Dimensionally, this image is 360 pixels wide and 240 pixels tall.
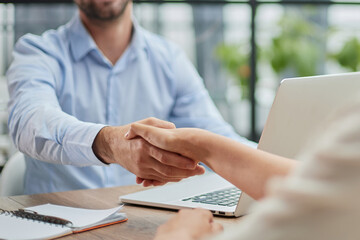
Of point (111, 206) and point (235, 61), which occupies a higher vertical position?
point (111, 206)

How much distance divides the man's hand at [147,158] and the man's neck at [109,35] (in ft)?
2.95

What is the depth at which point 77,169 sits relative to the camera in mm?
1895

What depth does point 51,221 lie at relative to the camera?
986 mm

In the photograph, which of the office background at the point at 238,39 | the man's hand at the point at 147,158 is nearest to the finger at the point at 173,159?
the man's hand at the point at 147,158

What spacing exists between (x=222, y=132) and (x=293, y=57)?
2.61m

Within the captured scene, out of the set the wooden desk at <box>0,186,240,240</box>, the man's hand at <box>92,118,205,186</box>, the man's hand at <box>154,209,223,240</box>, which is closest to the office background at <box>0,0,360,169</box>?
the wooden desk at <box>0,186,240,240</box>

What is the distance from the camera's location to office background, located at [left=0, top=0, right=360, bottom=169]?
2555mm

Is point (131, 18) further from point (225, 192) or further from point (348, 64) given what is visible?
point (348, 64)

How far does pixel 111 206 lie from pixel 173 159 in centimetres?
28

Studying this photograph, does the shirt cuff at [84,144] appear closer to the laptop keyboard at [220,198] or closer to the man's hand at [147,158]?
the man's hand at [147,158]

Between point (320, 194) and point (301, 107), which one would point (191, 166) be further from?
point (320, 194)

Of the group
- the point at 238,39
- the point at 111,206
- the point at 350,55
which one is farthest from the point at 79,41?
the point at 350,55

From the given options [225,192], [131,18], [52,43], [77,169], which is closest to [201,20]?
[131,18]

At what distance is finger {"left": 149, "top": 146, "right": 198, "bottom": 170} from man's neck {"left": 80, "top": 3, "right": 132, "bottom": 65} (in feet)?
3.55
